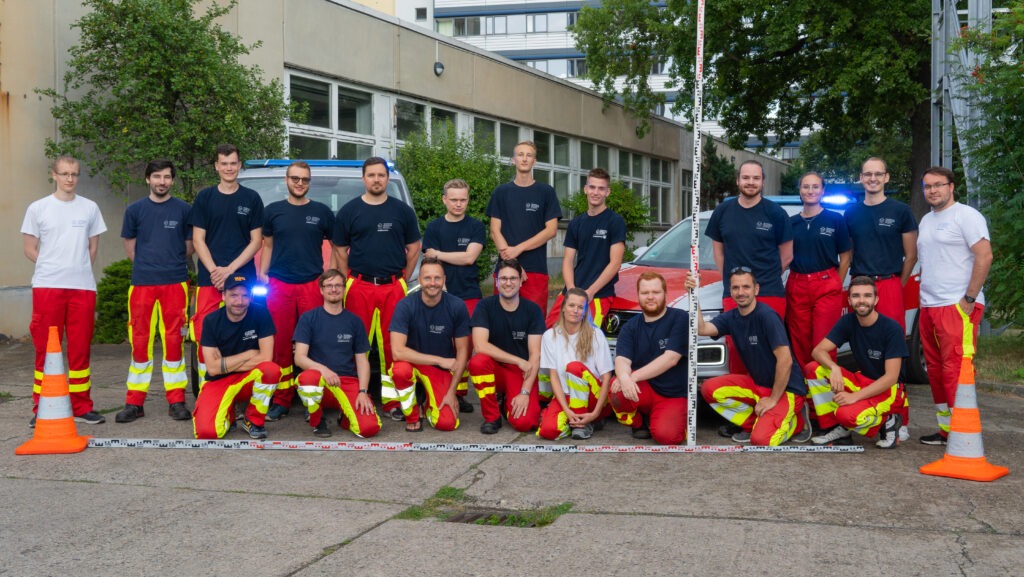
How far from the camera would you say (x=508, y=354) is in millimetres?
7133

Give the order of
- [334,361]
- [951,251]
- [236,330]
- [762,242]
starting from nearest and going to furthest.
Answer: [951,251] < [236,330] < [334,361] < [762,242]

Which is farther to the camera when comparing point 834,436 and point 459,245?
point 459,245

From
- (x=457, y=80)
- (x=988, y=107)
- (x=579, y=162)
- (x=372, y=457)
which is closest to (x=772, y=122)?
(x=579, y=162)

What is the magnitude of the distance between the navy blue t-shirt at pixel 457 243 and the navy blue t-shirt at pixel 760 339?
82.5 inches

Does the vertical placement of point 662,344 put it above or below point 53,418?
above

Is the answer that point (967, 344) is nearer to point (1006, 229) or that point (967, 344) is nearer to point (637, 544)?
point (637, 544)

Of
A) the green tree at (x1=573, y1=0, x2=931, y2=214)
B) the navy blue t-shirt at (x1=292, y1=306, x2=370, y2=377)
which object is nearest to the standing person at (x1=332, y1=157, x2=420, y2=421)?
the navy blue t-shirt at (x1=292, y1=306, x2=370, y2=377)

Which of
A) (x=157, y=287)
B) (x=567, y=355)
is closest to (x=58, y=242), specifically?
(x=157, y=287)

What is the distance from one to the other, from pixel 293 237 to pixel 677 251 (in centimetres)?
352

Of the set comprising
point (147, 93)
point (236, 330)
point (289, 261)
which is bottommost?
point (236, 330)

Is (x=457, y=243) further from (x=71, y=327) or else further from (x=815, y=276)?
(x=71, y=327)

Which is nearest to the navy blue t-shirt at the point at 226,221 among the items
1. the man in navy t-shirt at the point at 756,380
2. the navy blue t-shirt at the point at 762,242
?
the man in navy t-shirt at the point at 756,380

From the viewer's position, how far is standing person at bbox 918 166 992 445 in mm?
6504

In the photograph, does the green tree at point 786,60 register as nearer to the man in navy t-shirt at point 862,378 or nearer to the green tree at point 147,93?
the man in navy t-shirt at point 862,378
